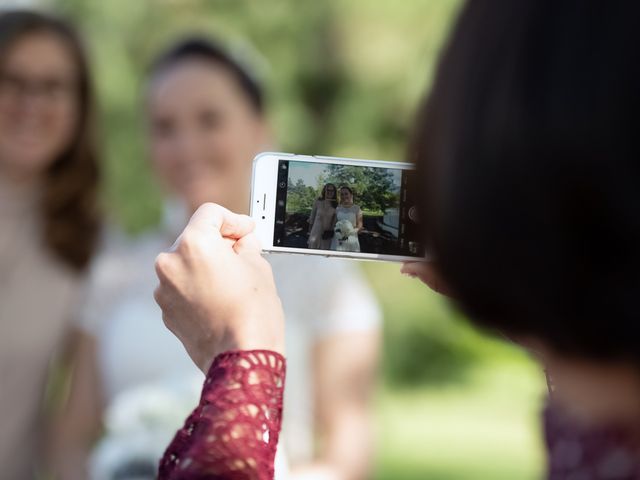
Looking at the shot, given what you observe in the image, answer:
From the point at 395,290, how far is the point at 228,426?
6.75m

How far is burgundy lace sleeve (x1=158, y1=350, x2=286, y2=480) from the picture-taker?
776 millimetres

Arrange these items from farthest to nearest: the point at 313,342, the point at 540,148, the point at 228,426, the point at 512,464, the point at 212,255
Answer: the point at 512,464
the point at 313,342
the point at 212,255
the point at 228,426
the point at 540,148

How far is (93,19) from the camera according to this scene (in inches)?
279

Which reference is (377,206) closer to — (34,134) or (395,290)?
(34,134)

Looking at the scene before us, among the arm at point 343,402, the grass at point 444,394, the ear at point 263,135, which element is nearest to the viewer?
the arm at point 343,402

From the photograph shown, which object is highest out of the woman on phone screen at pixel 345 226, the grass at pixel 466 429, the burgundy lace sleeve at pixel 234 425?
the woman on phone screen at pixel 345 226

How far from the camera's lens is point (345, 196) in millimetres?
1220

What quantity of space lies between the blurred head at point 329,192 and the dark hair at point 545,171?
0.60m

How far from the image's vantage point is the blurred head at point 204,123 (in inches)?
95.6

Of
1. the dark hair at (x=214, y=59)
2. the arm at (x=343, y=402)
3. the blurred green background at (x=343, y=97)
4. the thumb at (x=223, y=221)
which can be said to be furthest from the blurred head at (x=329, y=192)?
the blurred green background at (x=343, y=97)

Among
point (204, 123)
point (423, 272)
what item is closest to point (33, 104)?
point (204, 123)

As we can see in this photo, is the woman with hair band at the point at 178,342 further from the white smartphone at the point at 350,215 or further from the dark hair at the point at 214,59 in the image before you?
the white smartphone at the point at 350,215

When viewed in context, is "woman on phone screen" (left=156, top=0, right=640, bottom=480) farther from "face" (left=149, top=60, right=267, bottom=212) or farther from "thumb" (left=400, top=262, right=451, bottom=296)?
"face" (left=149, top=60, right=267, bottom=212)

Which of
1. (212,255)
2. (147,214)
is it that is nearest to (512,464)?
(147,214)
